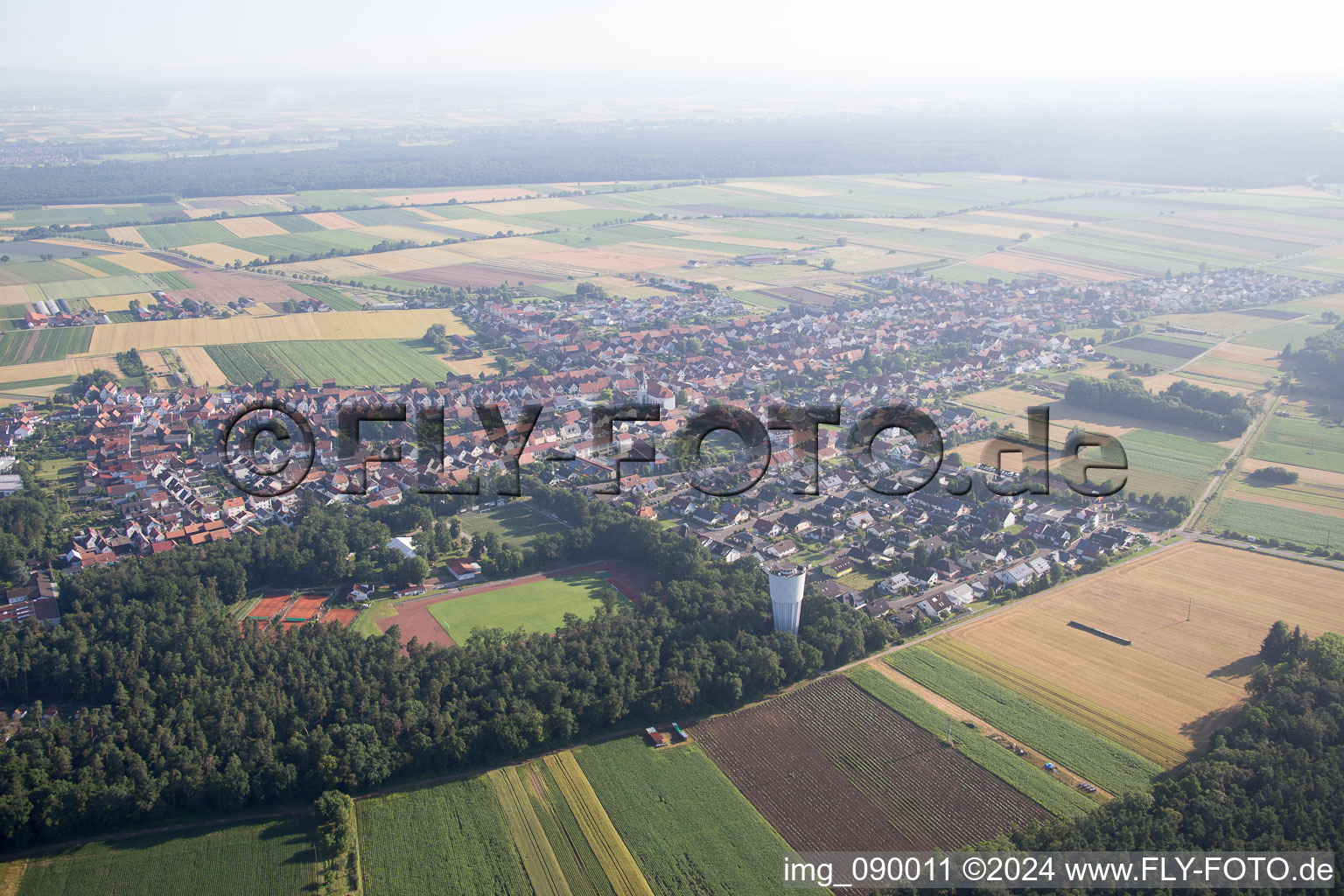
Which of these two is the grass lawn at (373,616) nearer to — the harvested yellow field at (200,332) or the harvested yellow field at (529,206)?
the harvested yellow field at (200,332)

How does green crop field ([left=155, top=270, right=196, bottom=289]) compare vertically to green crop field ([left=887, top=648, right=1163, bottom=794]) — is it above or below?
above

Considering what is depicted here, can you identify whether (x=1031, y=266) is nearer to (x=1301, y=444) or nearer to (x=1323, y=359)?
(x=1323, y=359)

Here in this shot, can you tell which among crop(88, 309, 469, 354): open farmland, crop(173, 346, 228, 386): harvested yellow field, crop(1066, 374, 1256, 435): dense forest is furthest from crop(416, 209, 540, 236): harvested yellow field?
crop(1066, 374, 1256, 435): dense forest

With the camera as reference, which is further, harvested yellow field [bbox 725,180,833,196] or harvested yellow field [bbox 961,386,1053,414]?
harvested yellow field [bbox 725,180,833,196]

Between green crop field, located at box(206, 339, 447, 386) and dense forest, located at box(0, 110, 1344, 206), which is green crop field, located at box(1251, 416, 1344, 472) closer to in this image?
green crop field, located at box(206, 339, 447, 386)

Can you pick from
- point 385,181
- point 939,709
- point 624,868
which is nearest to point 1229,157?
point 385,181

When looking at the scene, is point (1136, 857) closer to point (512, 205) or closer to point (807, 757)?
point (807, 757)

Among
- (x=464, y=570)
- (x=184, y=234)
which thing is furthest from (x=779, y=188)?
(x=464, y=570)

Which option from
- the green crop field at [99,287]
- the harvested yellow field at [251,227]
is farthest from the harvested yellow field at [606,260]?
the green crop field at [99,287]
